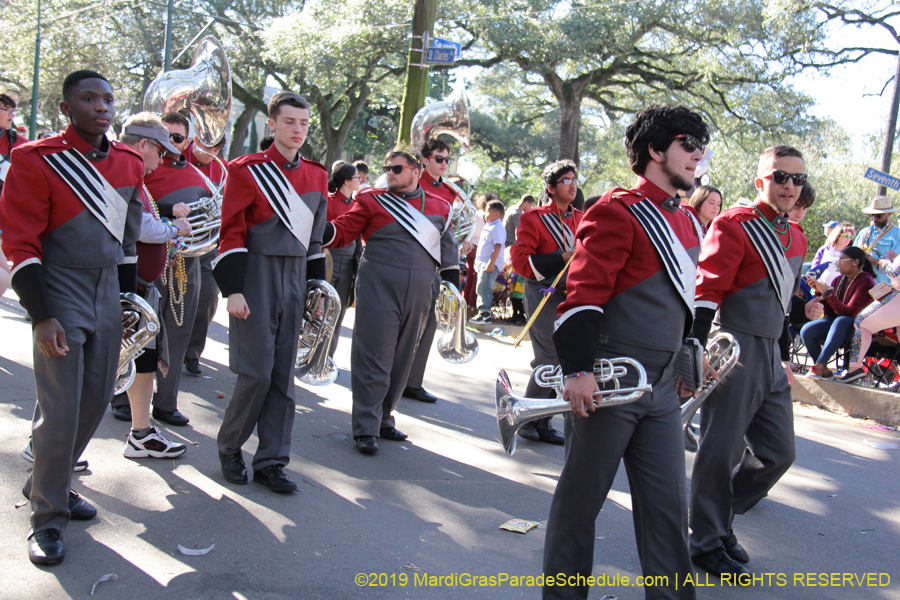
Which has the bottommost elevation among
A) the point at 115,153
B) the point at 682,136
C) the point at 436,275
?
the point at 436,275

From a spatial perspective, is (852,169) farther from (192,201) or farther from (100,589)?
(100,589)

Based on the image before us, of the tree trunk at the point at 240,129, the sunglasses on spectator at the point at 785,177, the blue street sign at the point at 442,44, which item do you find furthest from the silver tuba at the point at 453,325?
the tree trunk at the point at 240,129

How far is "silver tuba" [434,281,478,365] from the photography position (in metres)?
5.78

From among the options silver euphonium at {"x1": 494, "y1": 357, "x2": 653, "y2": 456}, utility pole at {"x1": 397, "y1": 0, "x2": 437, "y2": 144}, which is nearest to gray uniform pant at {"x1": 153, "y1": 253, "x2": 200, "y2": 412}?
silver euphonium at {"x1": 494, "y1": 357, "x2": 653, "y2": 456}

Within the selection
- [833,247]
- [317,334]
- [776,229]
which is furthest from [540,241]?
[833,247]

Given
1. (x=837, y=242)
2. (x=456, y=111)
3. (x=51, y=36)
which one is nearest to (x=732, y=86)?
(x=837, y=242)

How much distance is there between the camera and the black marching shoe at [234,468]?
424cm

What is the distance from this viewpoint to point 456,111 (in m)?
7.25

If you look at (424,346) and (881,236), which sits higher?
(881,236)

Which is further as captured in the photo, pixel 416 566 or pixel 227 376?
pixel 227 376

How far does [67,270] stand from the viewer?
3.23 metres

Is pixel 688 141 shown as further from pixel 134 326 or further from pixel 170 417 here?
pixel 170 417

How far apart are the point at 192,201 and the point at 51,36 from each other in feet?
97.1

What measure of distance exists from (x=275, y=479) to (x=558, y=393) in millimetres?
1901
